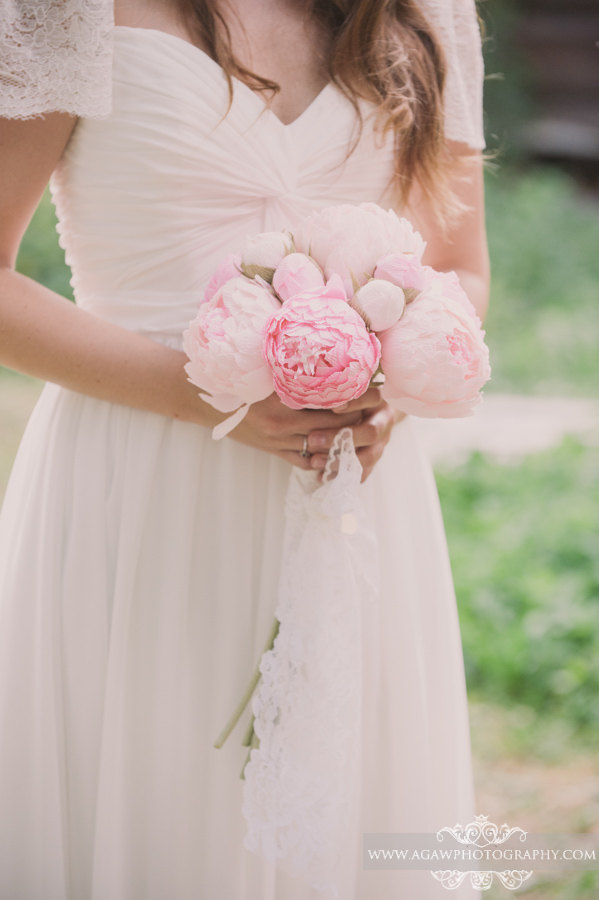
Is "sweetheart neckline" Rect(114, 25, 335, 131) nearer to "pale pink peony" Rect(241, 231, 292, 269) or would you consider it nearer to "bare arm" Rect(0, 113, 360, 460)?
"bare arm" Rect(0, 113, 360, 460)

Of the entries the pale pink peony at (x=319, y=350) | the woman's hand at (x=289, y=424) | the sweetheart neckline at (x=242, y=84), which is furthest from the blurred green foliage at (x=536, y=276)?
the pale pink peony at (x=319, y=350)

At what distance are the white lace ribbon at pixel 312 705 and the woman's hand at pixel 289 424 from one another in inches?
2.0

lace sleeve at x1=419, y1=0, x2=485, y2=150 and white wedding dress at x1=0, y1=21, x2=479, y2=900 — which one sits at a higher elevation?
lace sleeve at x1=419, y1=0, x2=485, y2=150

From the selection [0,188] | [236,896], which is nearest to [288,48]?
[0,188]

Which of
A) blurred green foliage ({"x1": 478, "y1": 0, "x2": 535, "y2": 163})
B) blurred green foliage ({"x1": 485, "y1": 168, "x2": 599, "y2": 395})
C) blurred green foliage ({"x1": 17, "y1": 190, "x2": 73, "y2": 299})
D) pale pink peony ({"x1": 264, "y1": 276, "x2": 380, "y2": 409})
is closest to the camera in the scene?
pale pink peony ({"x1": 264, "y1": 276, "x2": 380, "y2": 409})

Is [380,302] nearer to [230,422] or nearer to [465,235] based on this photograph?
[230,422]

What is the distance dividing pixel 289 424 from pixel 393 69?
664 millimetres

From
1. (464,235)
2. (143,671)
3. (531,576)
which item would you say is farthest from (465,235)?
(531,576)


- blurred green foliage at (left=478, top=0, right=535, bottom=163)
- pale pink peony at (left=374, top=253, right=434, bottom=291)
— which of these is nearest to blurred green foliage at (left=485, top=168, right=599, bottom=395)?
blurred green foliage at (left=478, top=0, right=535, bottom=163)

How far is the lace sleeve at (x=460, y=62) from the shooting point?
1.68 m

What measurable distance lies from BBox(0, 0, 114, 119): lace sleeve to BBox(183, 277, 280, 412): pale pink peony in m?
0.36

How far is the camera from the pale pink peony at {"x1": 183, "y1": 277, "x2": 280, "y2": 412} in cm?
122

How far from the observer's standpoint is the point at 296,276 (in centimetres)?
123

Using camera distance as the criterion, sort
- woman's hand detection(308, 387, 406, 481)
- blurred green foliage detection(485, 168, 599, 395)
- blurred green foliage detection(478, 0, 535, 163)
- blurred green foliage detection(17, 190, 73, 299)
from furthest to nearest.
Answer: blurred green foliage detection(478, 0, 535, 163)
blurred green foliage detection(17, 190, 73, 299)
blurred green foliage detection(485, 168, 599, 395)
woman's hand detection(308, 387, 406, 481)
